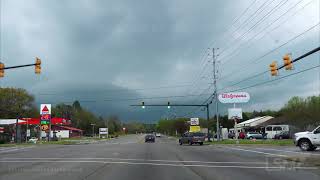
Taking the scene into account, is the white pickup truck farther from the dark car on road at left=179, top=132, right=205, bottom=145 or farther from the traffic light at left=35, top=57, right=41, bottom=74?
the dark car on road at left=179, top=132, right=205, bottom=145

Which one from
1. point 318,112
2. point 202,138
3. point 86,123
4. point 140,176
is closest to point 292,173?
point 140,176

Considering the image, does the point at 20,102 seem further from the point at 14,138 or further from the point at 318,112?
the point at 318,112

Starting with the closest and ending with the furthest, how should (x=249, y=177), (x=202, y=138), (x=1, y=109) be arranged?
1. (x=249, y=177)
2. (x=202, y=138)
3. (x=1, y=109)

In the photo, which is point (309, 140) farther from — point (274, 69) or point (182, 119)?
point (182, 119)

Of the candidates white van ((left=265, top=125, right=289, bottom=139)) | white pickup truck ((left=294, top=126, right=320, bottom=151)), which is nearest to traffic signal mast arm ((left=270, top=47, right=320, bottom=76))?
white pickup truck ((left=294, top=126, right=320, bottom=151))

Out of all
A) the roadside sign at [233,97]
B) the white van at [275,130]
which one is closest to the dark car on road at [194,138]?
the roadside sign at [233,97]

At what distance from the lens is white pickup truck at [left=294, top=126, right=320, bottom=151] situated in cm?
3152

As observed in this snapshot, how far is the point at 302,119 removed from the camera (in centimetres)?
8475

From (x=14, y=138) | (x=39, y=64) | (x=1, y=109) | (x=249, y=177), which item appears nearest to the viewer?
(x=249, y=177)

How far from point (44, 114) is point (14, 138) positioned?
28.1 metres

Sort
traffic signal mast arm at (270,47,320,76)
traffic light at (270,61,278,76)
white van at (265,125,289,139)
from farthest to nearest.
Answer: white van at (265,125,289,139), traffic light at (270,61,278,76), traffic signal mast arm at (270,47,320,76)

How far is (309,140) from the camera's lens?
31.9 meters

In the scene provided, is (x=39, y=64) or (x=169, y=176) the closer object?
(x=169, y=176)

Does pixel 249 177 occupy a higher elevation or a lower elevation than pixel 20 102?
lower
